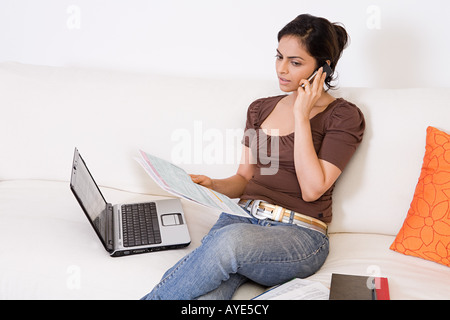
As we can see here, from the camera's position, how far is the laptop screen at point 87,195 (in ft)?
4.59

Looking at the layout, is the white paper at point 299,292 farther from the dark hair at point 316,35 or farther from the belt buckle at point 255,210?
the dark hair at point 316,35

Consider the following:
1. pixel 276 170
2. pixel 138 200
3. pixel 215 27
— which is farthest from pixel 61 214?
pixel 215 27

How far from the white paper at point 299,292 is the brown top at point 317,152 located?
347 mm

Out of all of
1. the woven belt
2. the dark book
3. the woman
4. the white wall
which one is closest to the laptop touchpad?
the woman

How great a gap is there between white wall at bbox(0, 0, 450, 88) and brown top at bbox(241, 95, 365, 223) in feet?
1.50

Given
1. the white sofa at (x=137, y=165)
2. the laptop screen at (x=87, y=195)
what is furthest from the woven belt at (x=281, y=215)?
the laptop screen at (x=87, y=195)

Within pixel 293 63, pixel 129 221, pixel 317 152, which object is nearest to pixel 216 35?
pixel 293 63

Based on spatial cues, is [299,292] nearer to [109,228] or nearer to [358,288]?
[358,288]

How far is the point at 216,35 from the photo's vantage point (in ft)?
7.01

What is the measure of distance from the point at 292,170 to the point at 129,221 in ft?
1.78

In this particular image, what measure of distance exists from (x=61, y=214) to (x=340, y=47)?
1.07 meters

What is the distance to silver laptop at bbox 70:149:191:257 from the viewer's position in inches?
58.1

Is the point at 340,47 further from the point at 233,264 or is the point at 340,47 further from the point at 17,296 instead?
the point at 17,296

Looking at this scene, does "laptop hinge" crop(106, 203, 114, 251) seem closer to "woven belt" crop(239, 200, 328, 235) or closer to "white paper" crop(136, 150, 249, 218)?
"white paper" crop(136, 150, 249, 218)
